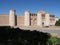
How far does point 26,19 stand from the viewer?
4469 cm

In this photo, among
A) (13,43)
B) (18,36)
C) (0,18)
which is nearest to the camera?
(13,43)

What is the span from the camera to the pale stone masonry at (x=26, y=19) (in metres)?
43.1

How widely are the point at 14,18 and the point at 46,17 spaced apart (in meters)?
8.36

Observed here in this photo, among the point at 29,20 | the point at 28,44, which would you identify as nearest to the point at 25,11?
the point at 29,20

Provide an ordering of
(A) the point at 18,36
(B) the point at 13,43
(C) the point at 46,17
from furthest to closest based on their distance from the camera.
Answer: (C) the point at 46,17 < (A) the point at 18,36 < (B) the point at 13,43

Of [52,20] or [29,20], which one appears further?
[52,20]

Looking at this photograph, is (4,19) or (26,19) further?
(26,19)

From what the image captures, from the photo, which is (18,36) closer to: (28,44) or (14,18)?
(28,44)

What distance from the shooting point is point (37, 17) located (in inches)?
1800

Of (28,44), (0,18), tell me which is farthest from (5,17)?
(28,44)

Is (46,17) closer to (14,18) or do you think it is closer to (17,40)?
(14,18)

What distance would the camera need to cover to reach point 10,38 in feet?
14.6

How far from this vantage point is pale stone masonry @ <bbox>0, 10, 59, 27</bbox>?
141 feet

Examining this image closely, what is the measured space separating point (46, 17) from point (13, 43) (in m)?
42.7
